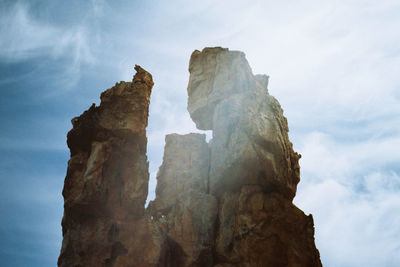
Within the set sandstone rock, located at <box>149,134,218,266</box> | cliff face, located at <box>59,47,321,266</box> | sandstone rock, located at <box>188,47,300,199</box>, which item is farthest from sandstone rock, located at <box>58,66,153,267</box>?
sandstone rock, located at <box>188,47,300,199</box>

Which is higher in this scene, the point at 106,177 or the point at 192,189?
the point at 106,177

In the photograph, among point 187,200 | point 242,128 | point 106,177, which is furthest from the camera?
point 106,177

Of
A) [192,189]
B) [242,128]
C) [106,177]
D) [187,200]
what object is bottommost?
[187,200]

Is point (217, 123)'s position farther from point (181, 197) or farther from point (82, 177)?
point (82, 177)

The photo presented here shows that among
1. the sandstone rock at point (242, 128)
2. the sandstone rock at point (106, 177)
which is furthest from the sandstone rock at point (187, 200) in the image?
the sandstone rock at point (106, 177)

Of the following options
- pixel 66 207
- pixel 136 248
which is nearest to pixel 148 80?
pixel 66 207

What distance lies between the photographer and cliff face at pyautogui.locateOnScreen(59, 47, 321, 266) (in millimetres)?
27125

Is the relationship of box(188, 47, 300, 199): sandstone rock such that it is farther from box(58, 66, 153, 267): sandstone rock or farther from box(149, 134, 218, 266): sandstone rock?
box(58, 66, 153, 267): sandstone rock

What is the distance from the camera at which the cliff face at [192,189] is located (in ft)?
89.0

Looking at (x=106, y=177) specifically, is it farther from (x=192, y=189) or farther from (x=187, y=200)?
(x=192, y=189)

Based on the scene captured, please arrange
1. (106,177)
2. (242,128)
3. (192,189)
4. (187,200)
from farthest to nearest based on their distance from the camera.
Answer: (192,189)
(106,177)
(242,128)
(187,200)

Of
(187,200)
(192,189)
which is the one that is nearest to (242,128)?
(192,189)

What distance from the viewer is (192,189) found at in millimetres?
30781

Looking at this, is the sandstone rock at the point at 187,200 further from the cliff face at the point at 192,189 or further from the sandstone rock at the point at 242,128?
the sandstone rock at the point at 242,128
